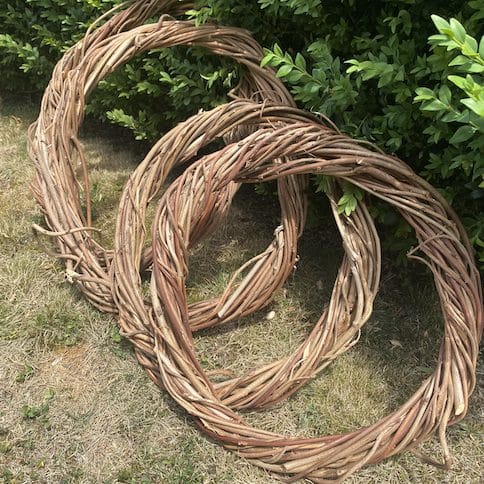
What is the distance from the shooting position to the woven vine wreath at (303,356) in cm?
198

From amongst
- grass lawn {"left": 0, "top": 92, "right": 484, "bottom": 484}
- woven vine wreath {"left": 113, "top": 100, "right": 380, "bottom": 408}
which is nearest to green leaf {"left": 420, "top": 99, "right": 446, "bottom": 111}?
woven vine wreath {"left": 113, "top": 100, "right": 380, "bottom": 408}

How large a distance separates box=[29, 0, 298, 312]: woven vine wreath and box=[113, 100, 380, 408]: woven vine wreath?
0.15 meters

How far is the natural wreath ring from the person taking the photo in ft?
6.66

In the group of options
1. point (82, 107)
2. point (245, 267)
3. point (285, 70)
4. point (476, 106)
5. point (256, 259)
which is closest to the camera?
point (476, 106)

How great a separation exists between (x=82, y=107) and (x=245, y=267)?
109cm

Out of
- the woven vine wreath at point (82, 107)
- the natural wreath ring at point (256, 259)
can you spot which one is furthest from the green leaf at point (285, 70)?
the woven vine wreath at point (82, 107)

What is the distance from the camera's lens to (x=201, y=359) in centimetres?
252

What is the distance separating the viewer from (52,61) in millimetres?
3979

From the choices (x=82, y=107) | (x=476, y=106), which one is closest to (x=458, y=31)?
(x=476, y=106)

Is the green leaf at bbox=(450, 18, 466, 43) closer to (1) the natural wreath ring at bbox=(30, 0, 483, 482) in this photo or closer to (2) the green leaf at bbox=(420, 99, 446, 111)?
(2) the green leaf at bbox=(420, 99, 446, 111)

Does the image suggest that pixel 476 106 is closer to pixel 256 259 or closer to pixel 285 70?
pixel 285 70

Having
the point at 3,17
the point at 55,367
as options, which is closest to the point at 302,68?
the point at 55,367

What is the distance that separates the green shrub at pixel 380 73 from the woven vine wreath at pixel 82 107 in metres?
0.09

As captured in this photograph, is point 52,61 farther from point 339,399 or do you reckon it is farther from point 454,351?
point 454,351
